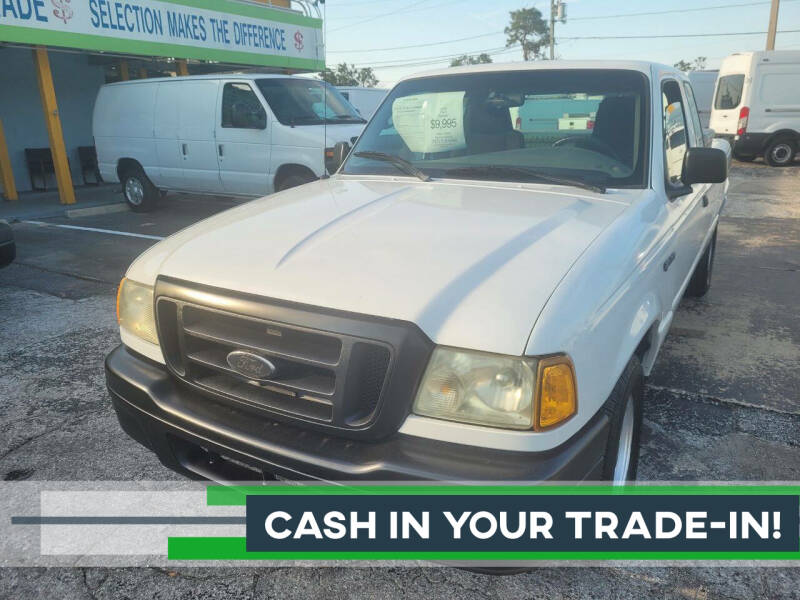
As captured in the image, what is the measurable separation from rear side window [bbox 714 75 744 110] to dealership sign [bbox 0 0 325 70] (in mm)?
10818

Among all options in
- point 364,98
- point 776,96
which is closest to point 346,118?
point 776,96

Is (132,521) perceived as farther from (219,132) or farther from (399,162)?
(219,132)

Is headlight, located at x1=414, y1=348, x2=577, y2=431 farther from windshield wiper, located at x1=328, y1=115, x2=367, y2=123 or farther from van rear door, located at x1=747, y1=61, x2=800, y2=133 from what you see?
van rear door, located at x1=747, y1=61, x2=800, y2=133

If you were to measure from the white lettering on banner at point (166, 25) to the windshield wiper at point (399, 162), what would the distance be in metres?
8.37

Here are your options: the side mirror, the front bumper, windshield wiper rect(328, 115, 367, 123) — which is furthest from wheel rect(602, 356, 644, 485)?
windshield wiper rect(328, 115, 367, 123)

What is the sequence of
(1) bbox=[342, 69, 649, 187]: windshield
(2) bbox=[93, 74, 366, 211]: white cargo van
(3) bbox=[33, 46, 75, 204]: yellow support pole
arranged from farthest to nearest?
(3) bbox=[33, 46, 75, 204]: yellow support pole, (2) bbox=[93, 74, 366, 211]: white cargo van, (1) bbox=[342, 69, 649, 187]: windshield

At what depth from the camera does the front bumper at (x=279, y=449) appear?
1.65 meters

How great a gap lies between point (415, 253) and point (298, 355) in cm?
52

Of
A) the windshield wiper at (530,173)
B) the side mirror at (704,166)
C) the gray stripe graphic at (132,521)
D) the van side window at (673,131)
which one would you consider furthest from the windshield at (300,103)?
the gray stripe graphic at (132,521)

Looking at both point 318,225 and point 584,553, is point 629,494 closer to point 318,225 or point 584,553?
point 584,553

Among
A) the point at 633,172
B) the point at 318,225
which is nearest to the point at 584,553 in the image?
the point at 318,225

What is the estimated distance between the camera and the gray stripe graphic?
98.5 inches

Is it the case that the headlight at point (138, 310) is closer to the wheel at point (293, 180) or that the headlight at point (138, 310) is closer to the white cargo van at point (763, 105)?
the wheel at point (293, 180)

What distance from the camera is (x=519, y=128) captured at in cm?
319
